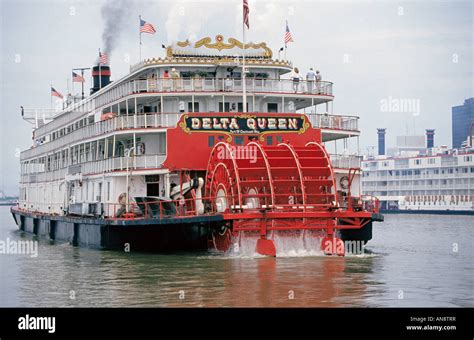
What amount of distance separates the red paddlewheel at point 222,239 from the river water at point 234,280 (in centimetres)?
58

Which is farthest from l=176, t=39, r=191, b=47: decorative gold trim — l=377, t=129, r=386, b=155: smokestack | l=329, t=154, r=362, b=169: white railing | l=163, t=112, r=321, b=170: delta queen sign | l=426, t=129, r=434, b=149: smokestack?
l=377, t=129, r=386, b=155: smokestack

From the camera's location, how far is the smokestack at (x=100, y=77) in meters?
43.0

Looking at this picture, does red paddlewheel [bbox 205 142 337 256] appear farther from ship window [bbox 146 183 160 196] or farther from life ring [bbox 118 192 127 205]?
life ring [bbox 118 192 127 205]

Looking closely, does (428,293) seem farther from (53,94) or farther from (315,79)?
(53,94)

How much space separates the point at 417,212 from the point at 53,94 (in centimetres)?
7479

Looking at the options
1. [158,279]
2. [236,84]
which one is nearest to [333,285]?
[158,279]

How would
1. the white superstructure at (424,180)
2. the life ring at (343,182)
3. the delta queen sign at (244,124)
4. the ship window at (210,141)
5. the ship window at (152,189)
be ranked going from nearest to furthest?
the delta queen sign at (244,124) < the ship window at (210,141) < the ship window at (152,189) < the life ring at (343,182) < the white superstructure at (424,180)

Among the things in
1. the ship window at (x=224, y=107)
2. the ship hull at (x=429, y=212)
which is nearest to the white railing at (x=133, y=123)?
the ship window at (x=224, y=107)

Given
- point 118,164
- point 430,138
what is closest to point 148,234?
point 118,164

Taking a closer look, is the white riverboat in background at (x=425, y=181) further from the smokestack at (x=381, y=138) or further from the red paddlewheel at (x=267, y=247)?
the red paddlewheel at (x=267, y=247)

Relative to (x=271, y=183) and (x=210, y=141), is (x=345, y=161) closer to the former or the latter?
(x=210, y=141)

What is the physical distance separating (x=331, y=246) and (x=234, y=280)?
5.58m
